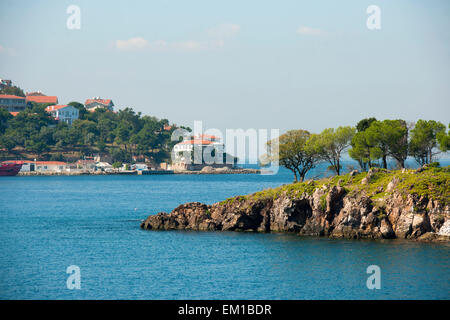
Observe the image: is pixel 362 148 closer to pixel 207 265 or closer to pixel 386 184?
pixel 386 184

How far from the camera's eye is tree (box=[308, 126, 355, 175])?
87812mm

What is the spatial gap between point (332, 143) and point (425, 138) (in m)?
13.4

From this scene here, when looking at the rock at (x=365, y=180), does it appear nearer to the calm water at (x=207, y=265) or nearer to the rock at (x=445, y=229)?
the calm water at (x=207, y=265)

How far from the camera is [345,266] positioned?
167 ft

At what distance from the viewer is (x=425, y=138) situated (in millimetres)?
81125

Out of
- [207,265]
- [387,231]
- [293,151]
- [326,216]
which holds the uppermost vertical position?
[293,151]

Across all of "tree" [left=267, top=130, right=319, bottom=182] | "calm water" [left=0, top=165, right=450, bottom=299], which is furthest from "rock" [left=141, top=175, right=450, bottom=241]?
"tree" [left=267, top=130, right=319, bottom=182]

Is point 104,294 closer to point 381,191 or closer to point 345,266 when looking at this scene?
point 345,266

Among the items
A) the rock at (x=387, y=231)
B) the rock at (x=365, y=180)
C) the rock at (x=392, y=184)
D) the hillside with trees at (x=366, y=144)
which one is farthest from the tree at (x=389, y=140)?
the rock at (x=387, y=231)

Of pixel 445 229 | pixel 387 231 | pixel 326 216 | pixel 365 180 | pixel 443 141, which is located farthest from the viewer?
pixel 443 141

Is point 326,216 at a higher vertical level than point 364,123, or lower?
lower

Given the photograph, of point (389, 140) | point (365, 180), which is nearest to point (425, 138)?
point (389, 140)

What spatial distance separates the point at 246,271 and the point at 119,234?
81.0 feet
